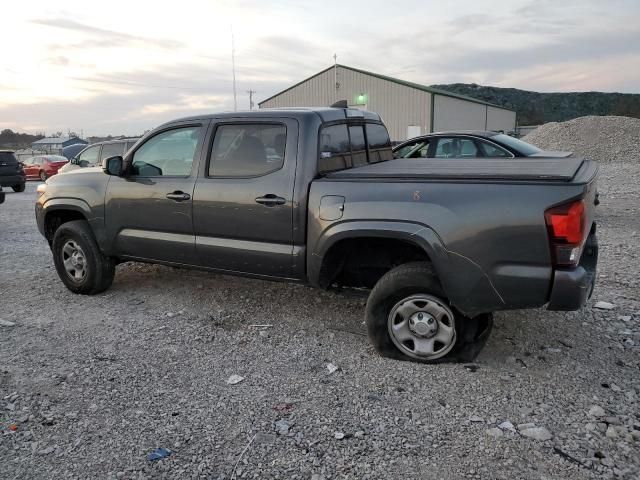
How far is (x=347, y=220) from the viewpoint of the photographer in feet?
12.3

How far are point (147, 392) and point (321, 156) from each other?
7.24 feet

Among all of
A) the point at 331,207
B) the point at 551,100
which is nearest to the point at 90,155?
the point at 331,207

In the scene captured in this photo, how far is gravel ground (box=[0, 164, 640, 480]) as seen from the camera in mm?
2750

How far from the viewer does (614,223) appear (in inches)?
352

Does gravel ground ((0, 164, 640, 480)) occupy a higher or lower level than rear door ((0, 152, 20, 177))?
lower

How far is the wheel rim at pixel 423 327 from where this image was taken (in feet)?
12.1

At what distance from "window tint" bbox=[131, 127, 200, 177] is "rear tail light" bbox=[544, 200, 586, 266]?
3.14 meters

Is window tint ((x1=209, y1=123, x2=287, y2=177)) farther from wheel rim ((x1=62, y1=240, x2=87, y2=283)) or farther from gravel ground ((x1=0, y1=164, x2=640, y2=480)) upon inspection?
wheel rim ((x1=62, y1=240, x2=87, y2=283))

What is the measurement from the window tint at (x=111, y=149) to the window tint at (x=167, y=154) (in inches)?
369

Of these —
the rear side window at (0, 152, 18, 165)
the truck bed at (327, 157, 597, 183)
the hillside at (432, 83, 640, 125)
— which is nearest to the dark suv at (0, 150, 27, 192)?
the rear side window at (0, 152, 18, 165)

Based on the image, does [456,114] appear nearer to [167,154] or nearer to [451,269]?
[167,154]

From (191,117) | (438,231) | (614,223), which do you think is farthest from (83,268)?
(614,223)

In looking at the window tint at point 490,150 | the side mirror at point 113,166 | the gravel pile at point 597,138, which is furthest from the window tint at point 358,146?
the gravel pile at point 597,138

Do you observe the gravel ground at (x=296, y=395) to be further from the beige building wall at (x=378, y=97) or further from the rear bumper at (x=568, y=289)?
the beige building wall at (x=378, y=97)
